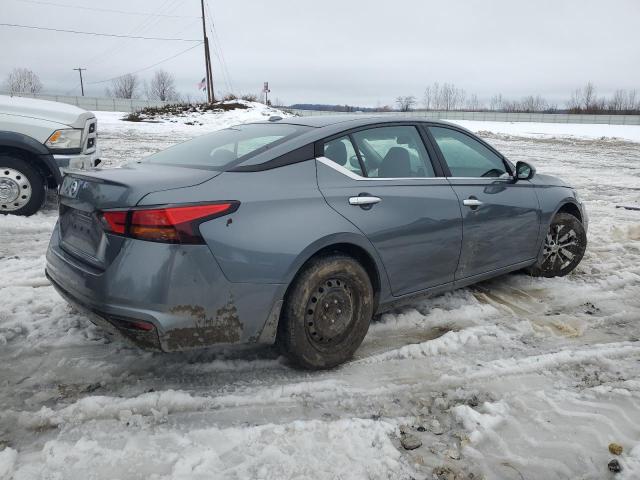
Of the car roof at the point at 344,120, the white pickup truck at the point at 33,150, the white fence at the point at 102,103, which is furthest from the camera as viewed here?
the white fence at the point at 102,103

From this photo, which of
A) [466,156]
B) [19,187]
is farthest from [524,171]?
[19,187]

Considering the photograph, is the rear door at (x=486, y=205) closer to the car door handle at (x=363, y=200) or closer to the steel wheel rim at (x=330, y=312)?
the car door handle at (x=363, y=200)

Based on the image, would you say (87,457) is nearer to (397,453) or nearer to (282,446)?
(282,446)

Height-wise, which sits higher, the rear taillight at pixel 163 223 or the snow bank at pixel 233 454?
the rear taillight at pixel 163 223

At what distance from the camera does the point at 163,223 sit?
2.49m

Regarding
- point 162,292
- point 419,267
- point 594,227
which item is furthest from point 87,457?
point 594,227

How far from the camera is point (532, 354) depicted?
11.3 ft

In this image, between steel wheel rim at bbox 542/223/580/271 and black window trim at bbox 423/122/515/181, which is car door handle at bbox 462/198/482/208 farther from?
steel wheel rim at bbox 542/223/580/271

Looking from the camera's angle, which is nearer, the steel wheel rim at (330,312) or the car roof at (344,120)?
the steel wheel rim at (330,312)

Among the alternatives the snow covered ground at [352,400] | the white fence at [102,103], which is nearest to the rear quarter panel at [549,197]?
the snow covered ground at [352,400]

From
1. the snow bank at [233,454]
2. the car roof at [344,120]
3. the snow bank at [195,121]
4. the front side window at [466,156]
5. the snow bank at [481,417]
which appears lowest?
the snow bank at [481,417]

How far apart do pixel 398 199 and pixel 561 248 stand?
2430 millimetres

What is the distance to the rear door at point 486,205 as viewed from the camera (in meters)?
3.85

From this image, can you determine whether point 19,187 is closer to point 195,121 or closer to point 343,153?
point 343,153
